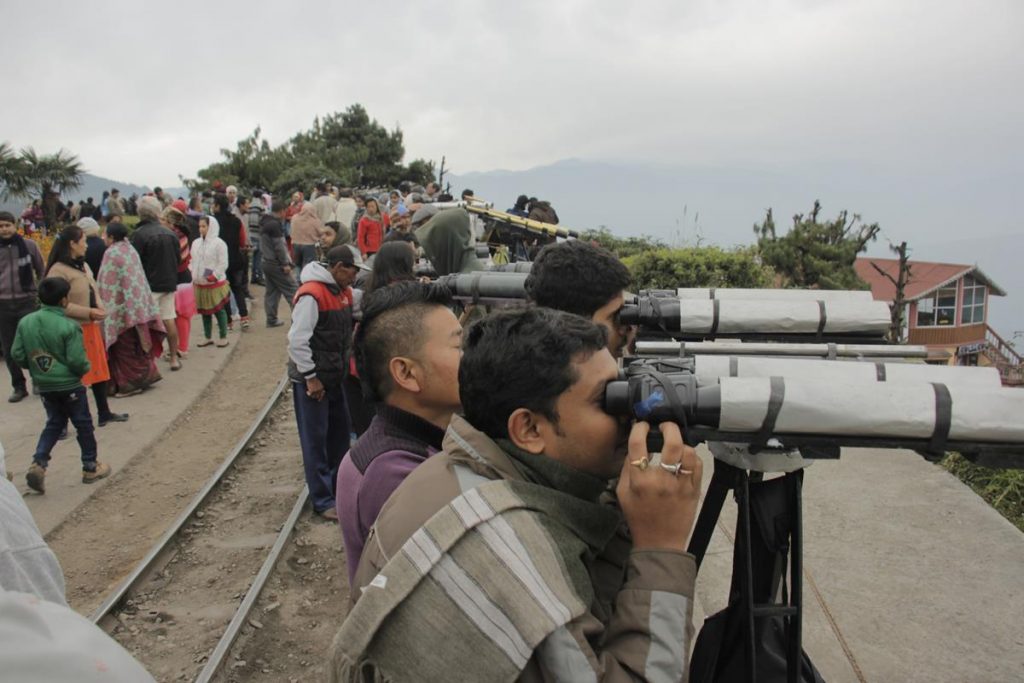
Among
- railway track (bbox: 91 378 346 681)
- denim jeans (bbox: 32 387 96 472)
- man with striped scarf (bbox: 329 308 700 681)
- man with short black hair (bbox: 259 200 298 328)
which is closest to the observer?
man with striped scarf (bbox: 329 308 700 681)

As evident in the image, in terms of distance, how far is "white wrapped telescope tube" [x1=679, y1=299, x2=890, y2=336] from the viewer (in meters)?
2.27

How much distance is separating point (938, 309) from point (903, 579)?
35.8 metres

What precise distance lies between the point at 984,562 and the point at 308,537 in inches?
173

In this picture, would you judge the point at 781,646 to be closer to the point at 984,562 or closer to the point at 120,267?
the point at 984,562

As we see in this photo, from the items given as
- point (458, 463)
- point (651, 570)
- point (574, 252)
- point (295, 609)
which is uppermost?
point (574, 252)

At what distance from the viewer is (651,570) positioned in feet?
4.38

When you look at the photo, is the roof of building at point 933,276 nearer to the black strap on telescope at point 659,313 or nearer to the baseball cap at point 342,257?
the baseball cap at point 342,257

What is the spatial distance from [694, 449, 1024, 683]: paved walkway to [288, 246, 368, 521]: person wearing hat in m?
2.84

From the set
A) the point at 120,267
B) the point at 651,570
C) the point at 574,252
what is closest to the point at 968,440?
the point at 651,570

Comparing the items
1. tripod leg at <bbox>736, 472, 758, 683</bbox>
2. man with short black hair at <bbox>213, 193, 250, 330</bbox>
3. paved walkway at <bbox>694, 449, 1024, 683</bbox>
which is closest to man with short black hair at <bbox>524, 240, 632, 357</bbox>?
tripod leg at <bbox>736, 472, 758, 683</bbox>

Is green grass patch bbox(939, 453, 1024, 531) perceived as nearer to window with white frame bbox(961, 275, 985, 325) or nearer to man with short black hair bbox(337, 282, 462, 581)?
man with short black hair bbox(337, 282, 462, 581)

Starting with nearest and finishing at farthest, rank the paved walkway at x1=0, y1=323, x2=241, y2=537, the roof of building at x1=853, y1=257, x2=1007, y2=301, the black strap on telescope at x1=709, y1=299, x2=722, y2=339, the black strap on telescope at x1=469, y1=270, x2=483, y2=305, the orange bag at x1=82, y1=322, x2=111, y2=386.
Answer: the black strap on telescope at x1=709, y1=299, x2=722, y2=339 → the black strap on telescope at x1=469, y1=270, x2=483, y2=305 → the paved walkway at x1=0, y1=323, x2=241, y2=537 → the orange bag at x1=82, y1=322, x2=111, y2=386 → the roof of building at x1=853, y1=257, x2=1007, y2=301

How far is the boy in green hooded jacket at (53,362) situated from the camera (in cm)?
576

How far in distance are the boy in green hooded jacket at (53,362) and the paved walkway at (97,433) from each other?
0.30m
